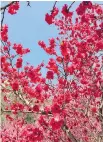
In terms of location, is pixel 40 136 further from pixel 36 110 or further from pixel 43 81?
pixel 43 81

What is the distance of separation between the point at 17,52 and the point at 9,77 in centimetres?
75

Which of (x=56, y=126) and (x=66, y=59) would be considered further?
(x=66, y=59)

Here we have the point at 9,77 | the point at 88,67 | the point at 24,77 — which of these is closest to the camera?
the point at 9,77

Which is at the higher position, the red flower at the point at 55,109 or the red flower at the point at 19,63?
the red flower at the point at 19,63

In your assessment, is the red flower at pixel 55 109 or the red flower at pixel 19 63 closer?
the red flower at pixel 55 109

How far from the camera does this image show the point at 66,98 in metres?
6.14

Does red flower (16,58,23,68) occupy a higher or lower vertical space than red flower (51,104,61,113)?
higher

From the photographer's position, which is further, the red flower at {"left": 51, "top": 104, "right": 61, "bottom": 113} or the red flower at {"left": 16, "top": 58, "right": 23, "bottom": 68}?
the red flower at {"left": 16, "top": 58, "right": 23, "bottom": 68}

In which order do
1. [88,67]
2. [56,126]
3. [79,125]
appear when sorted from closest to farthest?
[56,126] → [88,67] → [79,125]

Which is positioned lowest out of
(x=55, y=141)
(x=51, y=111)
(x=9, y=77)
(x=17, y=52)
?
(x=55, y=141)

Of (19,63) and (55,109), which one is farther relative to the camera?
(19,63)

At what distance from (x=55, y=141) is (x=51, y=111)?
16.7 feet

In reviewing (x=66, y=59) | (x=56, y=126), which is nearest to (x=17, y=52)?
(x=66, y=59)

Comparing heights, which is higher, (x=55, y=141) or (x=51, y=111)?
(x=51, y=111)
